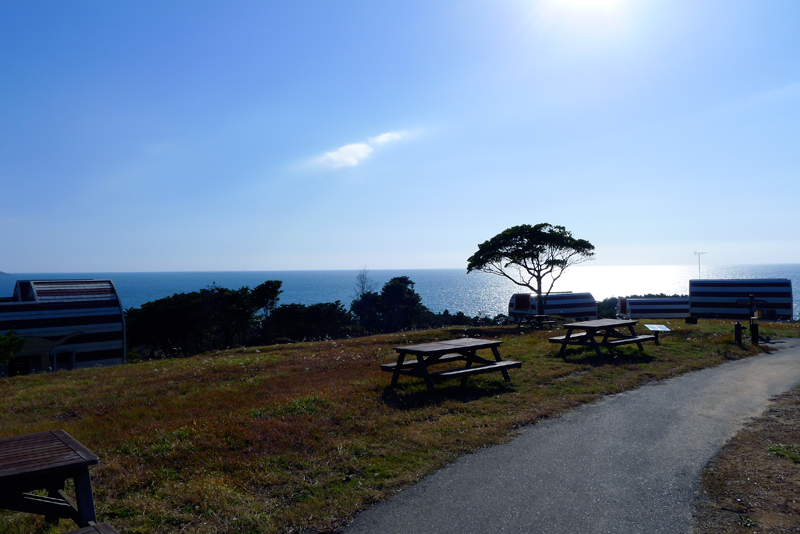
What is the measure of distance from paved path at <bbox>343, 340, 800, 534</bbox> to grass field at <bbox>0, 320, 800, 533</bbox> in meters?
0.40

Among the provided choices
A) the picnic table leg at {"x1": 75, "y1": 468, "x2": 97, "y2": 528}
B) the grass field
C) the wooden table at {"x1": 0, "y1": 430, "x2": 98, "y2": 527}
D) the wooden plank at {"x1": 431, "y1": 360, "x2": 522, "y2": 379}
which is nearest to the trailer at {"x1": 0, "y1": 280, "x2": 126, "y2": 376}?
the grass field

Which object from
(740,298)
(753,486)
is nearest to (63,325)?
(753,486)

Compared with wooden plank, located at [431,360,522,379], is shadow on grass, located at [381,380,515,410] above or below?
below

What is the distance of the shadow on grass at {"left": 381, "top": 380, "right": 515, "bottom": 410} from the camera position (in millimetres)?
8934

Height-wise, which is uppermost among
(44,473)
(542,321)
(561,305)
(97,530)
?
(44,473)

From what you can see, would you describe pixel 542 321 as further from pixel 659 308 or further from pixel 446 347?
pixel 446 347

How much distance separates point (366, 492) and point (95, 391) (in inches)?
445

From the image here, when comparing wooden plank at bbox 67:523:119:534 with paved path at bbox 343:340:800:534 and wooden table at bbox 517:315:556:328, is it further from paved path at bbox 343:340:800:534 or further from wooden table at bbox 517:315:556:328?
wooden table at bbox 517:315:556:328

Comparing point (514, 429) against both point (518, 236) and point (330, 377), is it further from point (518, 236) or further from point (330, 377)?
point (518, 236)

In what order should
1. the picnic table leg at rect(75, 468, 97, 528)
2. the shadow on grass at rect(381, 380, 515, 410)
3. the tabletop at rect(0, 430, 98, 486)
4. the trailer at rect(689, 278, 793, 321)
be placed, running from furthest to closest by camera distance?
1. the trailer at rect(689, 278, 793, 321)
2. the shadow on grass at rect(381, 380, 515, 410)
3. the picnic table leg at rect(75, 468, 97, 528)
4. the tabletop at rect(0, 430, 98, 486)

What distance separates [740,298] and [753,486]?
33175 mm

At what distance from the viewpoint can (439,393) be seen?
972cm

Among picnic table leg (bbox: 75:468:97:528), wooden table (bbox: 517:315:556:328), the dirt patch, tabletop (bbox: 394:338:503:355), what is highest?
tabletop (bbox: 394:338:503:355)

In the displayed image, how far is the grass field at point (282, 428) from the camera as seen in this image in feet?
15.9
